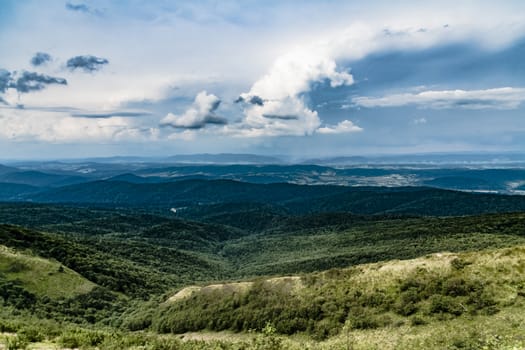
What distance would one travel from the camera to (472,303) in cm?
4169

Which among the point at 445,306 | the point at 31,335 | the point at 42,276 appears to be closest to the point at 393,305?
the point at 445,306

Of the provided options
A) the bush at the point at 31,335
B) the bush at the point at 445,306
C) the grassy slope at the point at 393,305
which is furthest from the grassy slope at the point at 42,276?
the bush at the point at 445,306

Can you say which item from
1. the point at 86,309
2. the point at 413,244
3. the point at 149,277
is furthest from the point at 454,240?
the point at 86,309

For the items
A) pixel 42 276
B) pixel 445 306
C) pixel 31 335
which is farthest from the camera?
pixel 42 276

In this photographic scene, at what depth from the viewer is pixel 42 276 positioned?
9031 cm

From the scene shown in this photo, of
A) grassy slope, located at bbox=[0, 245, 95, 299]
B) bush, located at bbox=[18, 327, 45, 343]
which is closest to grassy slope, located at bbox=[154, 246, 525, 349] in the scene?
bush, located at bbox=[18, 327, 45, 343]

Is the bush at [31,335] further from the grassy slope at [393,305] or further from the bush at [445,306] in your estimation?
the bush at [445,306]

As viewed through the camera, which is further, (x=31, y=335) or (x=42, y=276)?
(x=42, y=276)

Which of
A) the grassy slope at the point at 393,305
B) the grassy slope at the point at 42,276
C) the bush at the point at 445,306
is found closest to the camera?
the grassy slope at the point at 393,305

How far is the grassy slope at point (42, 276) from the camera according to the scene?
8519 centimetres

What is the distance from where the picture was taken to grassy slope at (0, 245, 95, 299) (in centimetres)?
8519

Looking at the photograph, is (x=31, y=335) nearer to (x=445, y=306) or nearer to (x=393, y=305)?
(x=393, y=305)

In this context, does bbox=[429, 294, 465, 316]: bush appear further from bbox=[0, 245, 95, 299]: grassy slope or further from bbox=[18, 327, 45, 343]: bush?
bbox=[0, 245, 95, 299]: grassy slope

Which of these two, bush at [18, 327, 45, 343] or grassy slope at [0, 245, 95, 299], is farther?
grassy slope at [0, 245, 95, 299]
